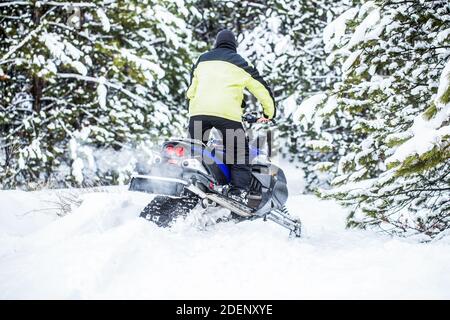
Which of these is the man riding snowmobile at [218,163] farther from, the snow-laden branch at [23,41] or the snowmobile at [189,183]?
the snow-laden branch at [23,41]

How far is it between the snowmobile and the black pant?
77mm

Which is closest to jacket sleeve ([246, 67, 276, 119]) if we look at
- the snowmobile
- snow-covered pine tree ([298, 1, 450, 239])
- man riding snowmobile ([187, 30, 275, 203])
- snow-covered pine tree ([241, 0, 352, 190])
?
man riding snowmobile ([187, 30, 275, 203])

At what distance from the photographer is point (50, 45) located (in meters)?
8.34

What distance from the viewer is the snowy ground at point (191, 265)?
2803 mm

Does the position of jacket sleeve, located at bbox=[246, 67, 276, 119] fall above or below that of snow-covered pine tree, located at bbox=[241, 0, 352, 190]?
below

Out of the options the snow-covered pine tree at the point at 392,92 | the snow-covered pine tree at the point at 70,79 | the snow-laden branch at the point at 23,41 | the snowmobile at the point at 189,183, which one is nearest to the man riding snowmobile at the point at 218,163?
the snowmobile at the point at 189,183

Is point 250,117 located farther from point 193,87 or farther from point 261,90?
point 193,87

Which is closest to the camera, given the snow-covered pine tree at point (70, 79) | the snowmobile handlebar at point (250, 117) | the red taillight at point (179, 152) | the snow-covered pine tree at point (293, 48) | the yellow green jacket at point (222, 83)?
the red taillight at point (179, 152)

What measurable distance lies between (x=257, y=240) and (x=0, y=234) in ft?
8.71

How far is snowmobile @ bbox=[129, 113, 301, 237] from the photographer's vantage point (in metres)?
4.03

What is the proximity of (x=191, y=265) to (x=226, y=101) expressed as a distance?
1.93 m

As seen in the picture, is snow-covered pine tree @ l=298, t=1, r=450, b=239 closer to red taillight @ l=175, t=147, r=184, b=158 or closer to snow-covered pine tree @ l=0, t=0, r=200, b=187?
red taillight @ l=175, t=147, r=184, b=158

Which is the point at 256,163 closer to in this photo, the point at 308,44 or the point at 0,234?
the point at 0,234
